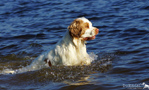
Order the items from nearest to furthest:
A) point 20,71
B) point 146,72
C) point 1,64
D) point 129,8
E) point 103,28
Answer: point 146,72, point 20,71, point 1,64, point 103,28, point 129,8

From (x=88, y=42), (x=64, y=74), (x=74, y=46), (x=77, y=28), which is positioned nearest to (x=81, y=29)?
(x=77, y=28)

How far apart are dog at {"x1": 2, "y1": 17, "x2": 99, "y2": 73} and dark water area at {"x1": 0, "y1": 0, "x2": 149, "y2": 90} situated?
0.59 feet

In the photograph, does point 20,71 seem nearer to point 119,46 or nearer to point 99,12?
point 119,46

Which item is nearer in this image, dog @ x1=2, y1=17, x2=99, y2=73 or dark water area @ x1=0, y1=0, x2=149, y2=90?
dark water area @ x1=0, y1=0, x2=149, y2=90

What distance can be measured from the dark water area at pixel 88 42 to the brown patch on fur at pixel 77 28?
954mm

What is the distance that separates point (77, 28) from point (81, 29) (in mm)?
114

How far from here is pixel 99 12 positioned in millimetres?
12484

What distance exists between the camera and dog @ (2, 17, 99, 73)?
244 inches

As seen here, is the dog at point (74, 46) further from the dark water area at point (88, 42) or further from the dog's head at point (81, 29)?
the dark water area at point (88, 42)

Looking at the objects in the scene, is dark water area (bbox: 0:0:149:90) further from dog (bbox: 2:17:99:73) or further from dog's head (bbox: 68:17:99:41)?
dog's head (bbox: 68:17:99:41)

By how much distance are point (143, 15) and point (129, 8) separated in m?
1.47

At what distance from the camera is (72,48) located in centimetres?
650

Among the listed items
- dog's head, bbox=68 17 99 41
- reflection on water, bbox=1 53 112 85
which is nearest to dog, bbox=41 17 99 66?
dog's head, bbox=68 17 99 41

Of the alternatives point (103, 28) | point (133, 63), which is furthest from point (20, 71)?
point (103, 28)
